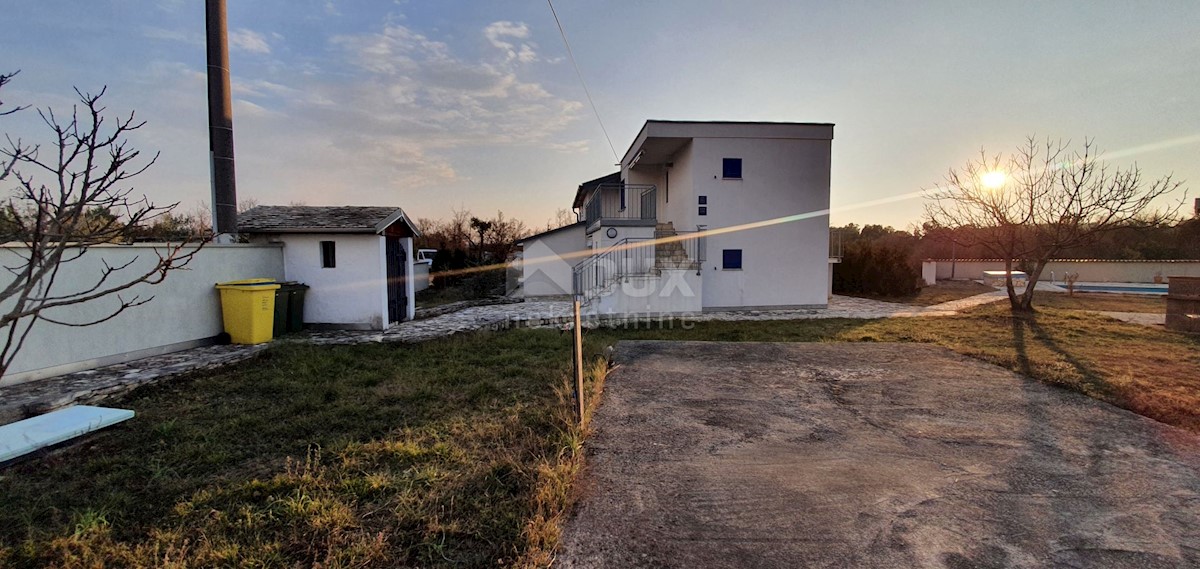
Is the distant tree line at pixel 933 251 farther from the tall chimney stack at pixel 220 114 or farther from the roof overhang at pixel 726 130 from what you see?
the tall chimney stack at pixel 220 114

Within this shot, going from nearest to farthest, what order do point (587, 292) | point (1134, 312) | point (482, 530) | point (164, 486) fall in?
1. point (482, 530)
2. point (164, 486)
3. point (587, 292)
4. point (1134, 312)

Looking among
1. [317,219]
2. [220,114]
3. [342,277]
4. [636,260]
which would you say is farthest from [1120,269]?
[220,114]

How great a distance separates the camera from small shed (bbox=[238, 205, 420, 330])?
9016 millimetres

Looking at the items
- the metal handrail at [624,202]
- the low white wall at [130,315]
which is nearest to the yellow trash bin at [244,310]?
the low white wall at [130,315]

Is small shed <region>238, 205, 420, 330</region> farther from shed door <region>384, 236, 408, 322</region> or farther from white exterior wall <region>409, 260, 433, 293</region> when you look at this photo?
white exterior wall <region>409, 260, 433, 293</region>

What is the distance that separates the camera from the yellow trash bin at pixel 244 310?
7.68m

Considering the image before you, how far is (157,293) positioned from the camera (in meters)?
6.77

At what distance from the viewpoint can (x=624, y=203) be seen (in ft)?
55.6

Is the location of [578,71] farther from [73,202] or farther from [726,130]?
[73,202]

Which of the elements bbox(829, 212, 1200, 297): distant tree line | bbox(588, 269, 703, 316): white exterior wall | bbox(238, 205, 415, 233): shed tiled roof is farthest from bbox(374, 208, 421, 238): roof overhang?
bbox(829, 212, 1200, 297): distant tree line

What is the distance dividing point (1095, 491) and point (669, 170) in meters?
13.6

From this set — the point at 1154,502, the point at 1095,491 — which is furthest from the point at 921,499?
the point at 1154,502

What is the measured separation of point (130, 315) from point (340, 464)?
5561mm

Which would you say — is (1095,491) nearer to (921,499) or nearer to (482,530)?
(921,499)
